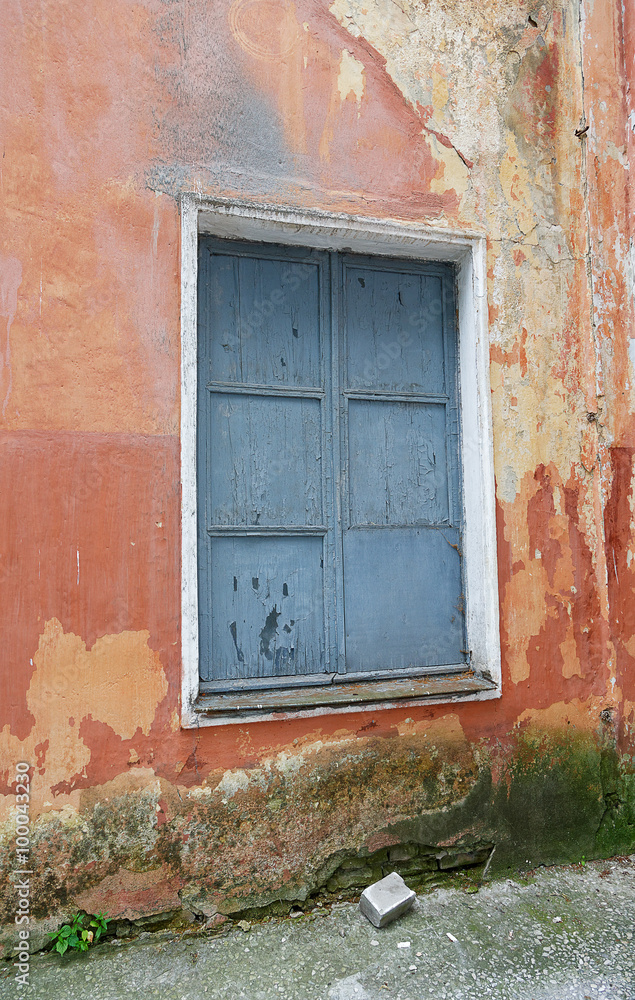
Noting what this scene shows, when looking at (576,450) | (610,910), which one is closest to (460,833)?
(610,910)

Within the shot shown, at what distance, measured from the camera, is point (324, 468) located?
281cm

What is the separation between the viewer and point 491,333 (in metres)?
2.89

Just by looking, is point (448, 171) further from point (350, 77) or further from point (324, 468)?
point (324, 468)

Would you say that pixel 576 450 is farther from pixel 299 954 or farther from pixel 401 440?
pixel 299 954

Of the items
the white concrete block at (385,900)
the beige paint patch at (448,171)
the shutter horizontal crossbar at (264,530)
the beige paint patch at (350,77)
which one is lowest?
the white concrete block at (385,900)

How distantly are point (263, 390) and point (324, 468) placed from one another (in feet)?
1.39

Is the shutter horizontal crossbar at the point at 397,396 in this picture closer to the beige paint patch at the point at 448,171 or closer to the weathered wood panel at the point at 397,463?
the weathered wood panel at the point at 397,463

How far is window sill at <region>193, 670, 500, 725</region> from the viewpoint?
2.43 m

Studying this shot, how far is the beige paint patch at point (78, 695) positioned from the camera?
2258mm

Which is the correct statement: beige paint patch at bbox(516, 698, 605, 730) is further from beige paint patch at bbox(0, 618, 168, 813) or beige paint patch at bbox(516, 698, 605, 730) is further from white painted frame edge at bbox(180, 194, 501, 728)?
beige paint patch at bbox(0, 618, 168, 813)

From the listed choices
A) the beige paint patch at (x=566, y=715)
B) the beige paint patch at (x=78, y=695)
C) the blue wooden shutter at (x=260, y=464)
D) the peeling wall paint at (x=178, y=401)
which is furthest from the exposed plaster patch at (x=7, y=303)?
the beige paint patch at (x=566, y=715)

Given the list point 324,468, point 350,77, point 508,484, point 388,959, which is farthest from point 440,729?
point 350,77

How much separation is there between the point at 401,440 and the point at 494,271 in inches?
34.0

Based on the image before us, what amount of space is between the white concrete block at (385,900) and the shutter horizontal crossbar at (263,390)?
1985 mm
